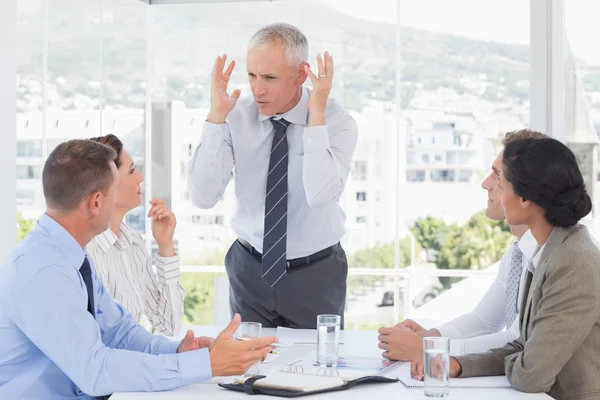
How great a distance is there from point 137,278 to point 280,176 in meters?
0.66

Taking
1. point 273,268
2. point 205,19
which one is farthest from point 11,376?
point 205,19

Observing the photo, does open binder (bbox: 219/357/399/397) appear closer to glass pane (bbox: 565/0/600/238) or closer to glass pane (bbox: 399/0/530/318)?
glass pane (bbox: 565/0/600/238)

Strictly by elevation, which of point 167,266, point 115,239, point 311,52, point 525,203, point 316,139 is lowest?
point 167,266

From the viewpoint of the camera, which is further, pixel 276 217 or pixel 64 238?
pixel 276 217

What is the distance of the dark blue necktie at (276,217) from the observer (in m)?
3.43

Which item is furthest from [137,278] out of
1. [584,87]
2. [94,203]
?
[584,87]

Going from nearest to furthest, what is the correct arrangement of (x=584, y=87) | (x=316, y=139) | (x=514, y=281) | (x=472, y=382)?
(x=472, y=382) < (x=514, y=281) < (x=316, y=139) < (x=584, y=87)

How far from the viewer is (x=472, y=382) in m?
2.47

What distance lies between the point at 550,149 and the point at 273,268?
4.18 ft

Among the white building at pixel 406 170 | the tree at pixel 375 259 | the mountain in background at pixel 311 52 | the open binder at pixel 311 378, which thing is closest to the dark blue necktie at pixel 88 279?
the open binder at pixel 311 378

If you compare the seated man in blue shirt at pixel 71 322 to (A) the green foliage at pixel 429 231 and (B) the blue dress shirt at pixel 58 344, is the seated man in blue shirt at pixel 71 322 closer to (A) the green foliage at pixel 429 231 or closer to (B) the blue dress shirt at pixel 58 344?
(B) the blue dress shirt at pixel 58 344

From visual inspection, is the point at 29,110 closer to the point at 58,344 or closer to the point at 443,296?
the point at 443,296

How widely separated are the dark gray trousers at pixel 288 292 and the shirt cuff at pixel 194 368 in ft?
3.74

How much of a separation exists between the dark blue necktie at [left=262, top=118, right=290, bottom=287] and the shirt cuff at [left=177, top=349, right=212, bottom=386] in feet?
3.68
